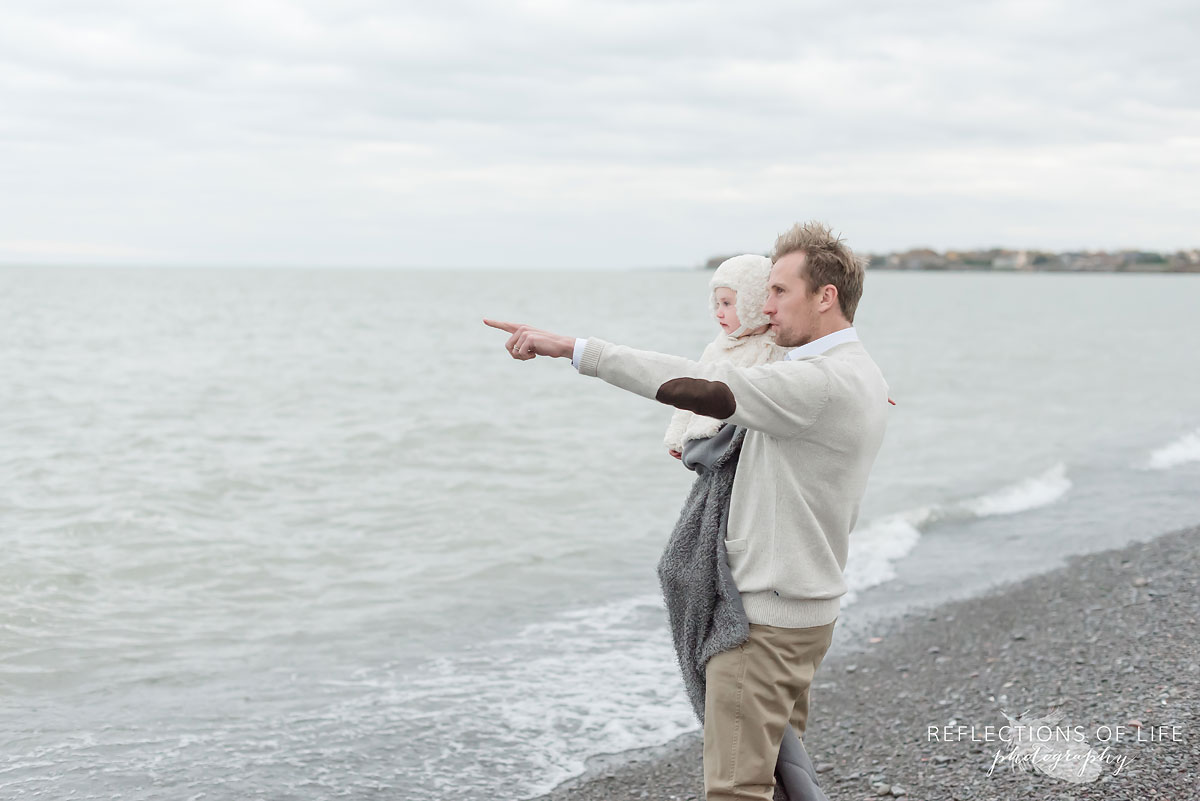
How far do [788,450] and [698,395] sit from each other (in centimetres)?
40

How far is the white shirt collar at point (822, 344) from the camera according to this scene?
109 inches

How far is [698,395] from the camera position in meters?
2.46

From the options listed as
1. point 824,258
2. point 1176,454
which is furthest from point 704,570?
point 1176,454

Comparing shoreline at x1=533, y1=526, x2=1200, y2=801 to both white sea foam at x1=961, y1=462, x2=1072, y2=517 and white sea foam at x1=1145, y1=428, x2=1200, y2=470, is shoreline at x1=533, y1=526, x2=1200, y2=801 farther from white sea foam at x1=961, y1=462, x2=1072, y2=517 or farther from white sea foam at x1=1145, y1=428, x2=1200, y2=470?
white sea foam at x1=1145, y1=428, x2=1200, y2=470

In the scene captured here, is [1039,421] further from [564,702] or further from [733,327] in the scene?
[733,327]

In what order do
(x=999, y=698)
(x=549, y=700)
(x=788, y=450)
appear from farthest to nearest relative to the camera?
(x=549, y=700)
(x=999, y=698)
(x=788, y=450)

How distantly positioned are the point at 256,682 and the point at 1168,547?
27.1 feet

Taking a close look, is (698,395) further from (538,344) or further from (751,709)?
(751,709)

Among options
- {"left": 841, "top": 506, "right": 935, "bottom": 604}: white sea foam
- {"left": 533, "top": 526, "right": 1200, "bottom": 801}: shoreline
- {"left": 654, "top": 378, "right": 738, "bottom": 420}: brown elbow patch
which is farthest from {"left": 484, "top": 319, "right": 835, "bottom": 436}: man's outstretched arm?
{"left": 841, "top": 506, "right": 935, "bottom": 604}: white sea foam

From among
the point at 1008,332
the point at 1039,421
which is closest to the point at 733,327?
the point at 1039,421

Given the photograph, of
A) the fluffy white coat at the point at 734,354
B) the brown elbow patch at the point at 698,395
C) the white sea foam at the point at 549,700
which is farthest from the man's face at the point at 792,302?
the white sea foam at the point at 549,700

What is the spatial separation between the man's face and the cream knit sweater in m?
0.09

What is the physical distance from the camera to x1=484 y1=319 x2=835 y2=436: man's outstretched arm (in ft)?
8.13

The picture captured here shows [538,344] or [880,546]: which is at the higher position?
[538,344]
